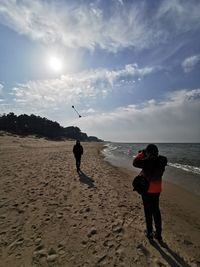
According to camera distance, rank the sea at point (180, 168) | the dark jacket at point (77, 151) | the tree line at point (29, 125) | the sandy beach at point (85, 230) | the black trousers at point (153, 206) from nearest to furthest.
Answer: the sandy beach at point (85, 230)
the black trousers at point (153, 206)
the dark jacket at point (77, 151)
the sea at point (180, 168)
the tree line at point (29, 125)

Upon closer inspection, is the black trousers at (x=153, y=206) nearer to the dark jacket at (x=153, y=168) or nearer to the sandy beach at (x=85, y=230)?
the dark jacket at (x=153, y=168)

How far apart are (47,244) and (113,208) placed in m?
3.08

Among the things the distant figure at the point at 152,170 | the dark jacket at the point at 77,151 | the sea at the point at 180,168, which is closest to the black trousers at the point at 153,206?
the distant figure at the point at 152,170

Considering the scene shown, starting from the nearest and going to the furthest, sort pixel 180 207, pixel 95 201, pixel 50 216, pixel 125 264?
pixel 125 264 < pixel 50 216 < pixel 95 201 < pixel 180 207

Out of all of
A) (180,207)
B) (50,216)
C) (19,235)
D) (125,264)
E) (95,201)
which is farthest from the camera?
(180,207)

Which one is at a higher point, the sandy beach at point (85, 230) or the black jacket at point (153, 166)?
the black jacket at point (153, 166)

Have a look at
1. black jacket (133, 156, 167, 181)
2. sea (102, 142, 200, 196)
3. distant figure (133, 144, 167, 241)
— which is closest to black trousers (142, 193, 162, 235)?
distant figure (133, 144, 167, 241)

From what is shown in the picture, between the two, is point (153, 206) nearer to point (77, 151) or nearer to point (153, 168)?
point (153, 168)

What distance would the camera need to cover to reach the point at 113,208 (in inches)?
301

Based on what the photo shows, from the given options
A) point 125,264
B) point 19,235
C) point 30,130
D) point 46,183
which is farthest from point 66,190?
point 30,130

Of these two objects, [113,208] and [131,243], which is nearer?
[131,243]

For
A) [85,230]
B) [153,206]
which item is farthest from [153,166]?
[85,230]

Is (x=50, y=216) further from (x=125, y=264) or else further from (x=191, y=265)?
(x=191, y=265)

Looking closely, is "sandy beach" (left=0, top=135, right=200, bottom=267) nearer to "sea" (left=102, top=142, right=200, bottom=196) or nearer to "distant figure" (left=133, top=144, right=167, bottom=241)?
"distant figure" (left=133, top=144, right=167, bottom=241)
